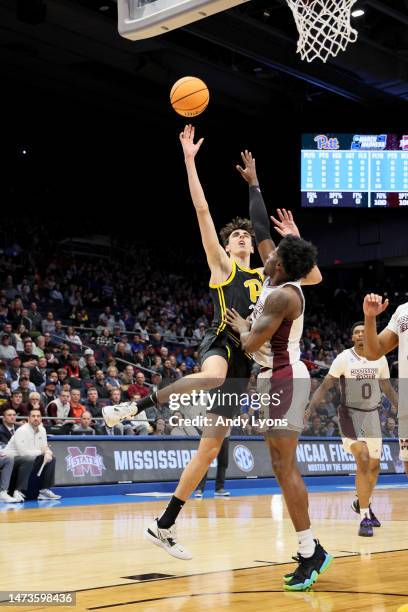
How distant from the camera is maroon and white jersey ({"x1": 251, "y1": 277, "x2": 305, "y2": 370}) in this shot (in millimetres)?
5449

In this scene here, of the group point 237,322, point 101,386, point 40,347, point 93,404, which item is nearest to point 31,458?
point 93,404

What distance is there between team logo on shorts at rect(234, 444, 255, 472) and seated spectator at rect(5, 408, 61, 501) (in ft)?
14.5

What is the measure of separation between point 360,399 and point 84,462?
5.26 meters

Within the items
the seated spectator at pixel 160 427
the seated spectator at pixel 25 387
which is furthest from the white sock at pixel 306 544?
the seated spectator at pixel 160 427

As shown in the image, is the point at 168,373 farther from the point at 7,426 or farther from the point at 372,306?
the point at 372,306

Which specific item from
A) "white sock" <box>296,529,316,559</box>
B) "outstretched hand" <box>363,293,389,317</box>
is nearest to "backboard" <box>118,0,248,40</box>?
"outstretched hand" <box>363,293,389,317</box>

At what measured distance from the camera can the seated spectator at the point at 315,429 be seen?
17.4 m

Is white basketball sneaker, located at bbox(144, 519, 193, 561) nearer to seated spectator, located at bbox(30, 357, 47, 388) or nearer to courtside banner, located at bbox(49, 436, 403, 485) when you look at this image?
courtside banner, located at bbox(49, 436, 403, 485)

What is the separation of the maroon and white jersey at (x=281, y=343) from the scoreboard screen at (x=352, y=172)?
15.2 metres

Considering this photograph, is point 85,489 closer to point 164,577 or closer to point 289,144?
point 164,577

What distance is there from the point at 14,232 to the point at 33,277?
265cm

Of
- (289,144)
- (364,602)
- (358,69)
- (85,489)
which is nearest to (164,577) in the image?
(364,602)

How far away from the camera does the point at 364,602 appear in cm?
463

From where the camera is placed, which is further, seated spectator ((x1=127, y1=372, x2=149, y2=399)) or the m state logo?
seated spectator ((x1=127, y1=372, x2=149, y2=399))
